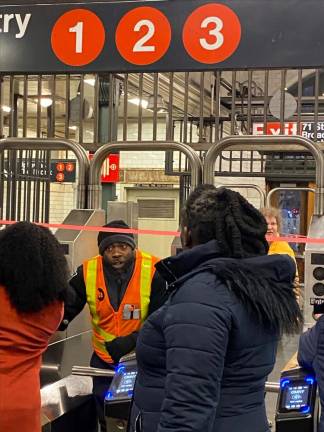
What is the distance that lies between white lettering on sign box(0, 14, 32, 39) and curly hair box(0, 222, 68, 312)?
54.9 inches

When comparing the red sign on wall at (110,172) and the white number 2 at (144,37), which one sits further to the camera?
the red sign on wall at (110,172)

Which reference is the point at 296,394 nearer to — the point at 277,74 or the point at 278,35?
the point at 278,35

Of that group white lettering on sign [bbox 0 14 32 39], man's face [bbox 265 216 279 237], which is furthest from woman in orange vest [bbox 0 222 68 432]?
man's face [bbox 265 216 279 237]

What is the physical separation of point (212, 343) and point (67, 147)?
2.65 m

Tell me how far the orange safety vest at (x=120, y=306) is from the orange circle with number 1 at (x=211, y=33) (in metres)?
1.02

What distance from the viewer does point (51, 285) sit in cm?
214

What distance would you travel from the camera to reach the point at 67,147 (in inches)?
154

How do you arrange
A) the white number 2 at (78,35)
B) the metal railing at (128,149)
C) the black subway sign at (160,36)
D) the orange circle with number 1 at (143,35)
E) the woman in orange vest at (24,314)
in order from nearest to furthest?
the woman in orange vest at (24,314), the black subway sign at (160,36), the orange circle with number 1 at (143,35), the white number 2 at (78,35), the metal railing at (128,149)

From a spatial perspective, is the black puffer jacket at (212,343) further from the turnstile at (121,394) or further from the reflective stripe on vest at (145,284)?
the reflective stripe on vest at (145,284)

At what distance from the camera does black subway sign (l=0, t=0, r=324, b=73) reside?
286 cm

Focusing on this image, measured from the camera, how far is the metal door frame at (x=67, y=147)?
152 inches

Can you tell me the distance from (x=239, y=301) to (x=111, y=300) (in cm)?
136

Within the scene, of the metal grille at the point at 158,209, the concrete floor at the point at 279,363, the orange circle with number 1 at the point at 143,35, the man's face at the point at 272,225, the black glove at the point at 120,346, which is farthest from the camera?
the metal grille at the point at 158,209

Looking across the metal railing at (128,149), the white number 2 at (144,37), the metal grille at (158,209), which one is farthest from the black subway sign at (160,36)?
the metal grille at (158,209)
